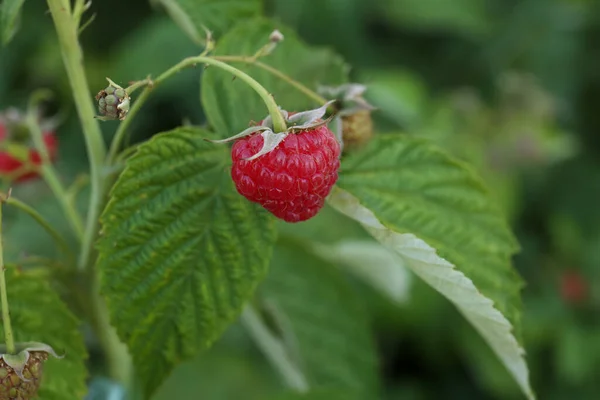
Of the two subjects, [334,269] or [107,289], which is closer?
[107,289]

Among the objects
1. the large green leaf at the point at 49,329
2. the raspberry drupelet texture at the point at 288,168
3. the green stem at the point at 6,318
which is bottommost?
the large green leaf at the point at 49,329

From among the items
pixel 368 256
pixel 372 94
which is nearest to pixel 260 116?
pixel 368 256

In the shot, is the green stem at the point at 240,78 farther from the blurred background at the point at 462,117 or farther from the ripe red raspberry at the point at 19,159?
the blurred background at the point at 462,117

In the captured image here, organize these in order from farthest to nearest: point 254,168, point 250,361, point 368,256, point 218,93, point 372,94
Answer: point 372,94 → point 250,361 → point 368,256 → point 218,93 → point 254,168

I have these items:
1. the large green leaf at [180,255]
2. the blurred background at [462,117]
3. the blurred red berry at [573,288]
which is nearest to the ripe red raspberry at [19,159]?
the large green leaf at [180,255]

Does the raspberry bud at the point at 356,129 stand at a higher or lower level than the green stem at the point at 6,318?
higher

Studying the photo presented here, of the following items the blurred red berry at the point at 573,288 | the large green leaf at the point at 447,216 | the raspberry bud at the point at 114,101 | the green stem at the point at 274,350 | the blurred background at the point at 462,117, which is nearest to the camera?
the raspberry bud at the point at 114,101

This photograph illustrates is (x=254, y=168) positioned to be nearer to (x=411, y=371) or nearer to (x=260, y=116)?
(x=260, y=116)

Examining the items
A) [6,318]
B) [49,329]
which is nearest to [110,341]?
[49,329]
